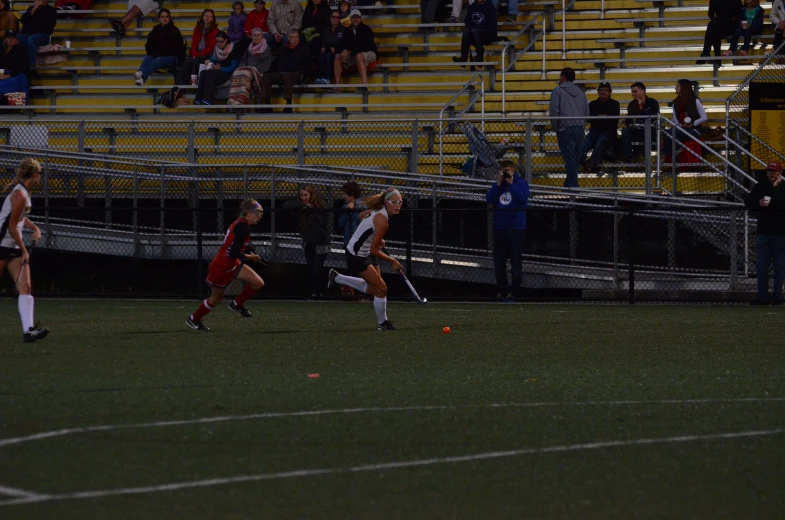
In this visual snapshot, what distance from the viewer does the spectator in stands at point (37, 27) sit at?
2631 cm

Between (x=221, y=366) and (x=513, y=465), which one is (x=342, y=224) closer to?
(x=221, y=366)

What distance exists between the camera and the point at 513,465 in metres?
6.61

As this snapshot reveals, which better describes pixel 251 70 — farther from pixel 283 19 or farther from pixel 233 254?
pixel 233 254

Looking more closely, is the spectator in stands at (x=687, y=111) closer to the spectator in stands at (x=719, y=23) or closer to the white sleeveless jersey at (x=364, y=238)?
the spectator in stands at (x=719, y=23)

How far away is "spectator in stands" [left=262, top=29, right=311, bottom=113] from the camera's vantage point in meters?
24.1

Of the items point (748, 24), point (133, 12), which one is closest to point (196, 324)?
point (748, 24)

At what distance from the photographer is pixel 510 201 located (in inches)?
724

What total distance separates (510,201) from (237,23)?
9.20 m

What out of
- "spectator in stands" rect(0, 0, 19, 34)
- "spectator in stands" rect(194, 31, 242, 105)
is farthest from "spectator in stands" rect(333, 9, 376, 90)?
"spectator in stands" rect(0, 0, 19, 34)

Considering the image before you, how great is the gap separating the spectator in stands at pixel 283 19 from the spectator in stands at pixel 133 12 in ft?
11.5

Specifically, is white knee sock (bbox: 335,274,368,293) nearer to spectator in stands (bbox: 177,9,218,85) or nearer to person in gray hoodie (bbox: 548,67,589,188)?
person in gray hoodie (bbox: 548,67,589,188)

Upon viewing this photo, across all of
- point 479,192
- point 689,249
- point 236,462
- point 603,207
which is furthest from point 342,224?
point 236,462

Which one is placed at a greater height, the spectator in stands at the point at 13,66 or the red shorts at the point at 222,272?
the spectator in stands at the point at 13,66

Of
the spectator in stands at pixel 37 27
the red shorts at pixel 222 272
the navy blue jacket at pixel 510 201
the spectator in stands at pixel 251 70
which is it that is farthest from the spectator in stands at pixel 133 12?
the red shorts at pixel 222 272
